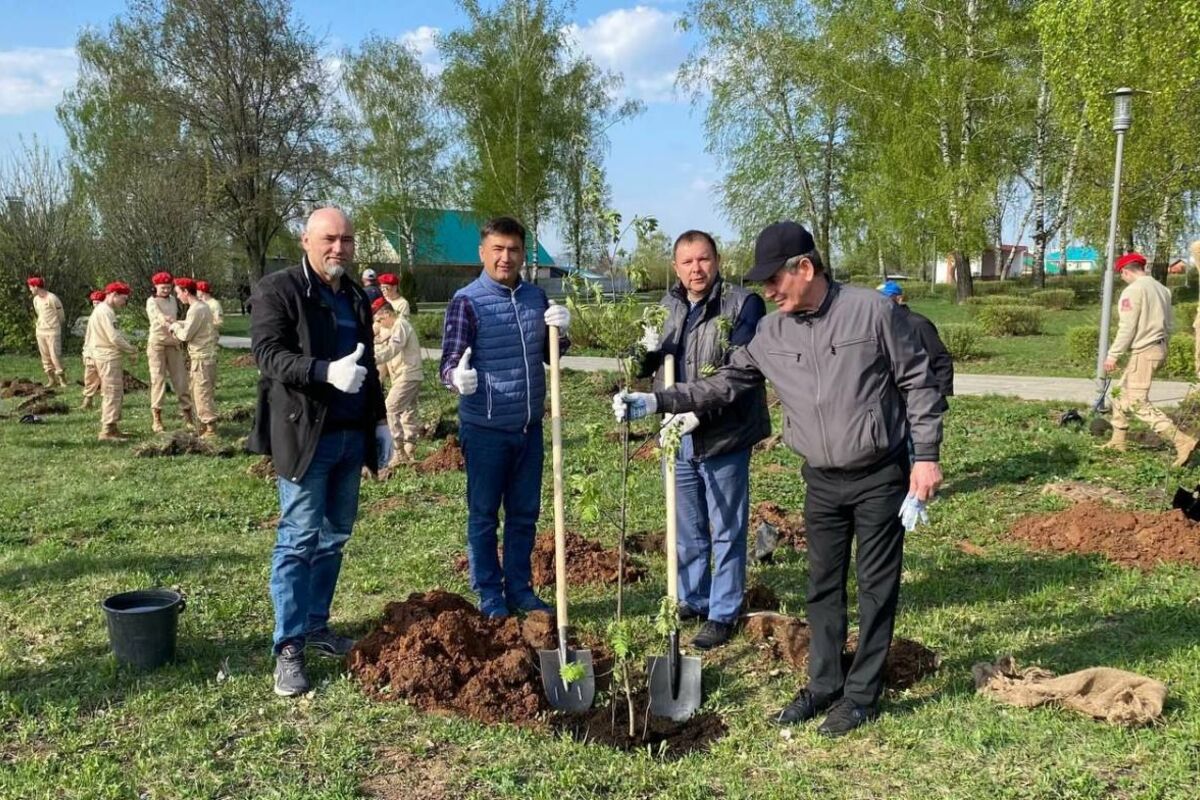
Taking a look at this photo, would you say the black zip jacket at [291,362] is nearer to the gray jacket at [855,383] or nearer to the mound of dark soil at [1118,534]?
the gray jacket at [855,383]

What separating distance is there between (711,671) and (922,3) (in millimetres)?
26375

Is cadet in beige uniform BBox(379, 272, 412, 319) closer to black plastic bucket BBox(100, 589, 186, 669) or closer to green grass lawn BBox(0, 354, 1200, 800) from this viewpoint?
green grass lawn BBox(0, 354, 1200, 800)

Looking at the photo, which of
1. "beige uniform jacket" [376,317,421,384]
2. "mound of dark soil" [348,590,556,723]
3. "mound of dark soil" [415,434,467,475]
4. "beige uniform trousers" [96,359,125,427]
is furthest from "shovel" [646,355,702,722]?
"beige uniform trousers" [96,359,125,427]

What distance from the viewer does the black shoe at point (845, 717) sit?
A: 11.1ft

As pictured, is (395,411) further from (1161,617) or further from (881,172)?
(881,172)

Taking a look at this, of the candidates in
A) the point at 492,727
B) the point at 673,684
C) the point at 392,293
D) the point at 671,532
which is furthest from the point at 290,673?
the point at 392,293

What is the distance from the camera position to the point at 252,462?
920 centimetres

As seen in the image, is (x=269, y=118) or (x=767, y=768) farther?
(x=269, y=118)

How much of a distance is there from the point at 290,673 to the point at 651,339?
2138 millimetres

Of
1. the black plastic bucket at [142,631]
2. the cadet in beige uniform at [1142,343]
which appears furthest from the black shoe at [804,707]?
→ the cadet in beige uniform at [1142,343]

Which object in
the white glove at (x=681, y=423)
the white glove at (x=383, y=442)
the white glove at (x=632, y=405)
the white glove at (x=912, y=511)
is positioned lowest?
the white glove at (x=912, y=511)

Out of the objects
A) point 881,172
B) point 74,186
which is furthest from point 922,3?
point 74,186

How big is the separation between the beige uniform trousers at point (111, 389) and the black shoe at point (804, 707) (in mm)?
9526

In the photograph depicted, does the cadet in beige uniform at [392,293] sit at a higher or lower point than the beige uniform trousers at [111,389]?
higher
